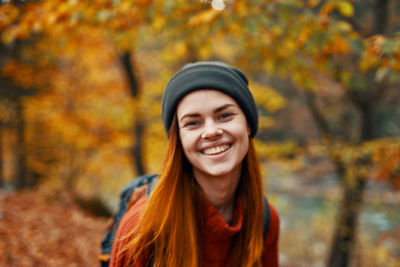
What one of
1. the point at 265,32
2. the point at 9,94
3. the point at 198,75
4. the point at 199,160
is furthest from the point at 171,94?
the point at 9,94

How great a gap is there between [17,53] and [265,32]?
23.3ft

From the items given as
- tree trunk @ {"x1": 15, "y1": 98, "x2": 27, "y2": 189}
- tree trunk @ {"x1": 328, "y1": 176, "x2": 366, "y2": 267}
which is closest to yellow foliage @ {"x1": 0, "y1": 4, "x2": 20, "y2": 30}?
tree trunk @ {"x1": 328, "y1": 176, "x2": 366, "y2": 267}

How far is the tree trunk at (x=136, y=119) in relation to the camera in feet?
23.9

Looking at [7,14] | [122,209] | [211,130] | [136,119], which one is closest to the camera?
[211,130]

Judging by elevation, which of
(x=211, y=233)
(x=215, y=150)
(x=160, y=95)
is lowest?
(x=211, y=233)

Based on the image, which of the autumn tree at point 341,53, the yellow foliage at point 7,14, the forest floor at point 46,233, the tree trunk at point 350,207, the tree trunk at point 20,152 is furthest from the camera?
the tree trunk at point 20,152

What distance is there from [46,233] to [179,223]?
178 inches

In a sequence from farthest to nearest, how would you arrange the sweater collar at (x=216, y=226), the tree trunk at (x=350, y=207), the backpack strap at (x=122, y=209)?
the tree trunk at (x=350, y=207) → the backpack strap at (x=122, y=209) → the sweater collar at (x=216, y=226)

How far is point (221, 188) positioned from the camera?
175 centimetres

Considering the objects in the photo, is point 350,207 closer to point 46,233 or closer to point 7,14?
point 46,233

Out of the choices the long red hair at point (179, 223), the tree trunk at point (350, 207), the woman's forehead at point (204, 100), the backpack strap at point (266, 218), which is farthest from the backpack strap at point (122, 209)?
the tree trunk at point (350, 207)

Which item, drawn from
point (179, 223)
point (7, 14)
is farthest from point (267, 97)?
point (179, 223)

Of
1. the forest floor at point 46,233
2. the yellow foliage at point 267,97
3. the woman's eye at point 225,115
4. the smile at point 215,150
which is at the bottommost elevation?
the forest floor at point 46,233

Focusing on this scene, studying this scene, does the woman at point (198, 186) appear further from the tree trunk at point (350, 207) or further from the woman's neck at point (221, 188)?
the tree trunk at point (350, 207)
